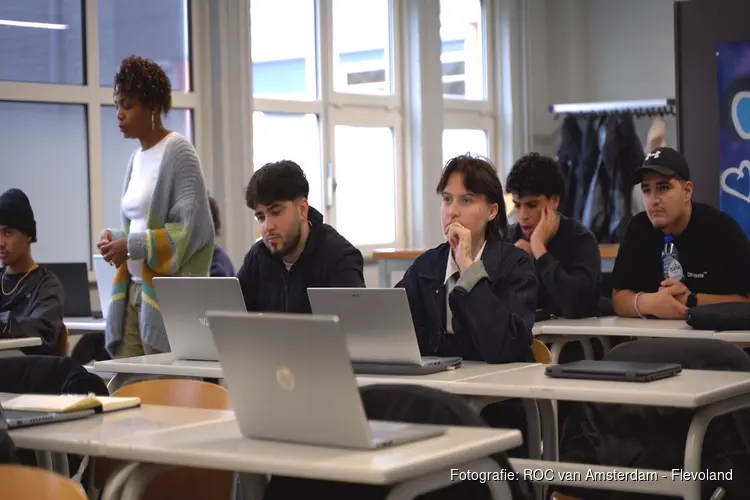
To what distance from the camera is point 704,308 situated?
3.64 m

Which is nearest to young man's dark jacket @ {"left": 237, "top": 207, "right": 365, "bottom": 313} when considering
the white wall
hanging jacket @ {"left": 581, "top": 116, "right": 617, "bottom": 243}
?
hanging jacket @ {"left": 581, "top": 116, "right": 617, "bottom": 243}

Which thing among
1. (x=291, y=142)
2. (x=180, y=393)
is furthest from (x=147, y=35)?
(x=180, y=393)

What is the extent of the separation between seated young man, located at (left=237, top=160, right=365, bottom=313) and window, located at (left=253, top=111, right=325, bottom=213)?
3.11 meters

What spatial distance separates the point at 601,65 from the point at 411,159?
6.62 ft

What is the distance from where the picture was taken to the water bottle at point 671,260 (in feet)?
13.4

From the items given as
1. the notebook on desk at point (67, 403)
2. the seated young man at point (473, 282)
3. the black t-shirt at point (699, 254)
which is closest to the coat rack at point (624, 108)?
the black t-shirt at point (699, 254)

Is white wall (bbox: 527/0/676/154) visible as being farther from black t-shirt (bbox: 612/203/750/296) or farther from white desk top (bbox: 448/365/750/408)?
white desk top (bbox: 448/365/750/408)

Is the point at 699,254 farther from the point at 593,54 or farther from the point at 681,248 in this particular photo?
the point at 593,54

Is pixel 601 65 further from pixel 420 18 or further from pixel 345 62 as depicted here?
pixel 345 62

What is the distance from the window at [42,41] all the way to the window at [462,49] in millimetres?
3043

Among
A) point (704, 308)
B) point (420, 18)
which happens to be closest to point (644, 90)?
point (420, 18)

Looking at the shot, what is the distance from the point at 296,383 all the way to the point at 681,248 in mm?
2544

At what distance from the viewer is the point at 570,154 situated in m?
8.58

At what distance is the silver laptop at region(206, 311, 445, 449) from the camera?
1.75 meters
